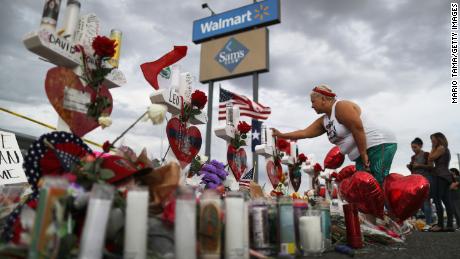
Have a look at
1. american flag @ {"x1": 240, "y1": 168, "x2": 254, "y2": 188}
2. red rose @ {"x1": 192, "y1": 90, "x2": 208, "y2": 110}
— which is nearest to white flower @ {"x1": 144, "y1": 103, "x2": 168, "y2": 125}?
red rose @ {"x1": 192, "y1": 90, "x2": 208, "y2": 110}

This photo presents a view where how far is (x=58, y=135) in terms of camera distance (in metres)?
1.42

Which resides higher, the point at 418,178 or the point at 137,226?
the point at 418,178

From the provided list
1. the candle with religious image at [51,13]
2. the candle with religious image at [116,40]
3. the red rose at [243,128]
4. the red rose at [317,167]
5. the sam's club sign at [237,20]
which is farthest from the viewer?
the sam's club sign at [237,20]

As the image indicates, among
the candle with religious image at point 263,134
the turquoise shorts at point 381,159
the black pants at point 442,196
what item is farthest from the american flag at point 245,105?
the black pants at point 442,196

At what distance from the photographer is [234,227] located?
131cm

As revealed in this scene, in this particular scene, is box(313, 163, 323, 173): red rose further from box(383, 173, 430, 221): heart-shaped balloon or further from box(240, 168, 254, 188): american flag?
box(383, 173, 430, 221): heart-shaped balloon

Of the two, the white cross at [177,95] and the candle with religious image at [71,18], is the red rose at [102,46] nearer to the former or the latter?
the candle with religious image at [71,18]

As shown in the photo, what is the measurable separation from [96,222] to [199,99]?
1722 mm

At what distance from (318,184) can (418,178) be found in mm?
3855

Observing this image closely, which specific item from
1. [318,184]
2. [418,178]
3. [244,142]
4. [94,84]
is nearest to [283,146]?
[244,142]

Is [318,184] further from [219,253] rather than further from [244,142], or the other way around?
[219,253]

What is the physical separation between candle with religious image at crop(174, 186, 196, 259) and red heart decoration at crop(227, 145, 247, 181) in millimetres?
2222

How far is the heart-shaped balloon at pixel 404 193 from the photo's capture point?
243 centimetres

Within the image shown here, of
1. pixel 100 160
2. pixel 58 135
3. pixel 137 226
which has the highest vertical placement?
pixel 58 135
